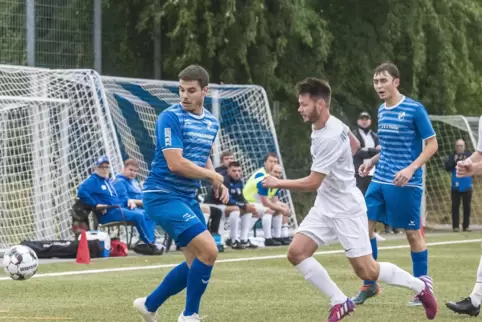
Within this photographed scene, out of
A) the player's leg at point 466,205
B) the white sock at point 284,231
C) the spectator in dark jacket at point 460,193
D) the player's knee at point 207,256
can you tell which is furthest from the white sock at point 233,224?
the player's knee at point 207,256

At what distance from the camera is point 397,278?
926cm

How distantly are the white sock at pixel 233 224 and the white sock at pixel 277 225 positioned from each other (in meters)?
1.34

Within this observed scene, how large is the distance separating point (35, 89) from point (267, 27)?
630 centimetres

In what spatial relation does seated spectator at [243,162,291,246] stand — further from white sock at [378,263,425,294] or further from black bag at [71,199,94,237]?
white sock at [378,263,425,294]

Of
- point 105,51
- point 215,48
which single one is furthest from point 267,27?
point 105,51

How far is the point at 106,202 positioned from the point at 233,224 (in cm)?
258

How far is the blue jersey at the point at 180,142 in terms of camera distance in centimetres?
885

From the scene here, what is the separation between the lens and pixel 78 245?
17.5 metres

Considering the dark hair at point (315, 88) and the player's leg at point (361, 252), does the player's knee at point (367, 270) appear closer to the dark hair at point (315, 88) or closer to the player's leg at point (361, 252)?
the player's leg at point (361, 252)

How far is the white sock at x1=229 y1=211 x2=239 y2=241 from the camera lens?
20.3 metres

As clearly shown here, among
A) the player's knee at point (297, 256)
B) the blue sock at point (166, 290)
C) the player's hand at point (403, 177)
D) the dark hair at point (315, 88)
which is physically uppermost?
the dark hair at point (315, 88)

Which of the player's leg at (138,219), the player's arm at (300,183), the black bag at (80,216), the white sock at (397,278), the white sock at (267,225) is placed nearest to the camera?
the player's arm at (300,183)

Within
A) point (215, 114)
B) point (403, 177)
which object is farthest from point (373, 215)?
point (215, 114)

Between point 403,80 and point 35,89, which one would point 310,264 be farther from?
point 403,80
